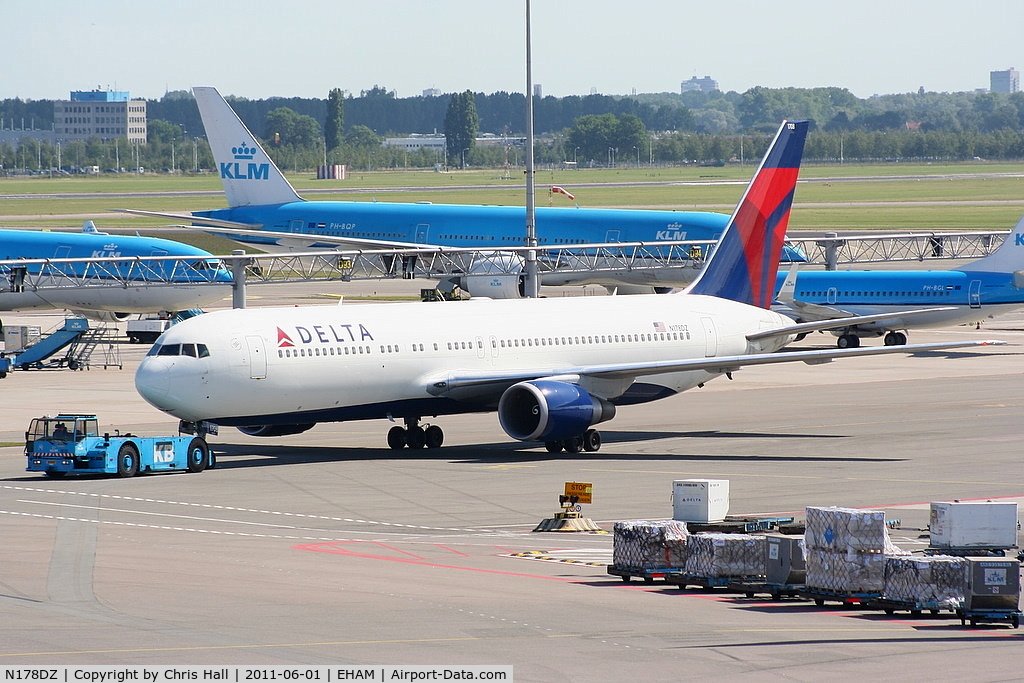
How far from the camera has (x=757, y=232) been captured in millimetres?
50094

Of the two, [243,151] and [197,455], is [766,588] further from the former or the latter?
[243,151]

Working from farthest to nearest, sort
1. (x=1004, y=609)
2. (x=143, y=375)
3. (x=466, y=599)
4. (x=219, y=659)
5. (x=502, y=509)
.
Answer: (x=143, y=375), (x=502, y=509), (x=466, y=599), (x=1004, y=609), (x=219, y=659)

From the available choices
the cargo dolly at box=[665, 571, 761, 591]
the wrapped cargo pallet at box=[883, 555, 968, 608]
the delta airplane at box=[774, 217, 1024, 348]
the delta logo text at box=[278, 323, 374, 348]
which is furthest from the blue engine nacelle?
the delta airplane at box=[774, 217, 1024, 348]

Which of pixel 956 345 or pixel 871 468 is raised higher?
pixel 956 345

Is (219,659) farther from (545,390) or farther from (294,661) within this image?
(545,390)

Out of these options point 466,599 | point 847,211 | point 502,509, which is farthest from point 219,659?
point 847,211

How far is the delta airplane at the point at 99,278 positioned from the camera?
243 ft

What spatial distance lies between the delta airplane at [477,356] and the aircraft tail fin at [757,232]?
57mm

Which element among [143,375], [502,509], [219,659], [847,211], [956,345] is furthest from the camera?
[847,211]

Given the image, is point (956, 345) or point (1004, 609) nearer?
point (1004, 609)

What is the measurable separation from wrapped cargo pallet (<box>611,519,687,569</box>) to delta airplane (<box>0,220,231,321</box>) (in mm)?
51144

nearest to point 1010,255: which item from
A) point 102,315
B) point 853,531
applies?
point 102,315

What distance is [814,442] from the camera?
44281 mm

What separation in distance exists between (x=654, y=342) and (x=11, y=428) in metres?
19.8
